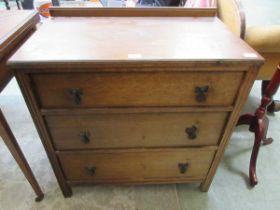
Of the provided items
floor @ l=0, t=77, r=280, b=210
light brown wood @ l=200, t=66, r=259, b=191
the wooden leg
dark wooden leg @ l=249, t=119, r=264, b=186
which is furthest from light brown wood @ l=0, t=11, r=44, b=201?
dark wooden leg @ l=249, t=119, r=264, b=186

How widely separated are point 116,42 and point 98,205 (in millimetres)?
876

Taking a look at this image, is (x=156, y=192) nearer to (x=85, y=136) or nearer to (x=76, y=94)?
(x=85, y=136)

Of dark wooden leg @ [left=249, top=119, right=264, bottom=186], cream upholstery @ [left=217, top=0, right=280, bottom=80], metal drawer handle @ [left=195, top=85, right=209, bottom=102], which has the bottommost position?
dark wooden leg @ [left=249, top=119, right=264, bottom=186]

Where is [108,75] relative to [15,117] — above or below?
above

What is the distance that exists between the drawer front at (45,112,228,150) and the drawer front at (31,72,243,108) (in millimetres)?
66

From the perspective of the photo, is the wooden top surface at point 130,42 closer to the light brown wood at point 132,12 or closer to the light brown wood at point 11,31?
the light brown wood at point 132,12

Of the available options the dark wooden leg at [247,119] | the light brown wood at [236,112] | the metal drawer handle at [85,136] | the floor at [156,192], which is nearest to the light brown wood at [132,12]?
the light brown wood at [236,112]

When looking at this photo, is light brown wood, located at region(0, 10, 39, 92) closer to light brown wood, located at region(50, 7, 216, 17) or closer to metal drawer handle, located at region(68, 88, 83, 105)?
light brown wood, located at region(50, 7, 216, 17)

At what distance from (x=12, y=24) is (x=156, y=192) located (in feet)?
3.71

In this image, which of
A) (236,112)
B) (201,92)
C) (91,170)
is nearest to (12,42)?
(91,170)

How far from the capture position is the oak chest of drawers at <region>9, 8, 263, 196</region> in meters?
0.68

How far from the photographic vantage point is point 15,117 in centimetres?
166

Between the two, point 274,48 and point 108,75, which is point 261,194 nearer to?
point 274,48

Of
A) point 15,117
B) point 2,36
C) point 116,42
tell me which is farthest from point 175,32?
point 15,117
